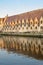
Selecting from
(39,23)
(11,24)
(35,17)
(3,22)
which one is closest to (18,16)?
(11,24)

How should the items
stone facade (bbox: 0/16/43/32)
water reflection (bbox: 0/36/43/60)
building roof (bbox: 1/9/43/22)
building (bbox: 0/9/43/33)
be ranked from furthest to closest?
building roof (bbox: 1/9/43/22)
building (bbox: 0/9/43/33)
stone facade (bbox: 0/16/43/32)
water reflection (bbox: 0/36/43/60)

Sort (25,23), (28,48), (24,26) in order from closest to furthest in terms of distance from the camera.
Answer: (28,48) → (24,26) → (25,23)

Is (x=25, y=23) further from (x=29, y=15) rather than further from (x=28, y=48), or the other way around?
(x=28, y=48)

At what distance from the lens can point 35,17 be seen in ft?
238

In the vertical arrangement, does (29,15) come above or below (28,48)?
above

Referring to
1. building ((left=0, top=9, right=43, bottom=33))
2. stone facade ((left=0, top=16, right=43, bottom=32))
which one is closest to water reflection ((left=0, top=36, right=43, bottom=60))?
building ((left=0, top=9, right=43, bottom=33))

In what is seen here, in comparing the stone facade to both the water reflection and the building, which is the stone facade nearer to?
the building

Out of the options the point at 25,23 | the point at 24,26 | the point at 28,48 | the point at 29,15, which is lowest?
the point at 28,48

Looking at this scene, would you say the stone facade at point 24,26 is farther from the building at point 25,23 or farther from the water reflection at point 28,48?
the water reflection at point 28,48

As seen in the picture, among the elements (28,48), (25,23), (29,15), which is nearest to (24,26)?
(25,23)

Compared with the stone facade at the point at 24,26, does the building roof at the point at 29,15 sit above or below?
above

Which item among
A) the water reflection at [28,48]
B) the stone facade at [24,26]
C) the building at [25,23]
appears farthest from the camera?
the building at [25,23]

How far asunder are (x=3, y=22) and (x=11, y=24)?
11036 mm

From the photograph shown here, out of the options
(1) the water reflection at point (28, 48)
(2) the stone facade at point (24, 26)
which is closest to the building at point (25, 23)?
(2) the stone facade at point (24, 26)
